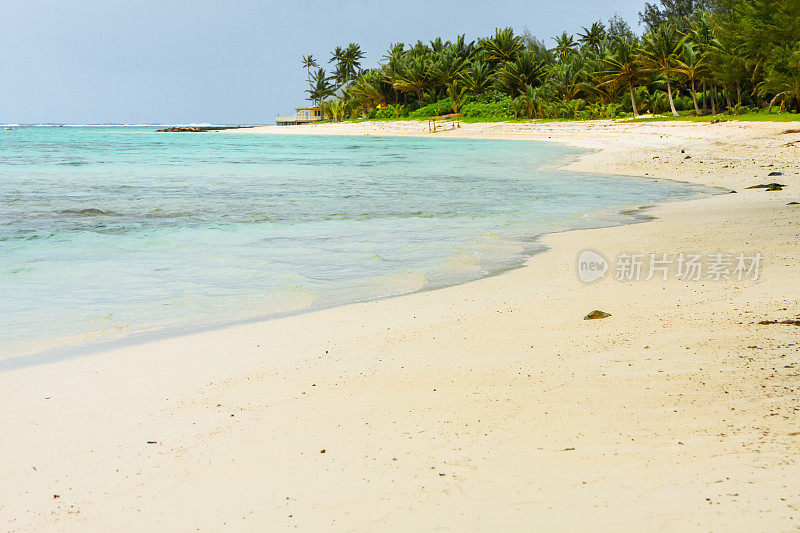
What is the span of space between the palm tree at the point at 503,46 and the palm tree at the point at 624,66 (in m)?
22.1

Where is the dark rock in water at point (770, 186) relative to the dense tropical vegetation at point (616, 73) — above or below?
below

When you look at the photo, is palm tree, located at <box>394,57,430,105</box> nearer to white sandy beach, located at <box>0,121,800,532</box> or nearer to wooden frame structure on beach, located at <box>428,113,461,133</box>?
wooden frame structure on beach, located at <box>428,113,461,133</box>

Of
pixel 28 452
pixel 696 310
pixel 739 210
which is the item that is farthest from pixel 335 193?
pixel 28 452

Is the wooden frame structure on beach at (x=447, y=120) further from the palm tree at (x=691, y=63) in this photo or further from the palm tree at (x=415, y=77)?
the palm tree at (x=691, y=63)

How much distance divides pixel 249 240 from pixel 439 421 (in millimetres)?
7190

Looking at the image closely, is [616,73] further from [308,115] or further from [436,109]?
[308,115]

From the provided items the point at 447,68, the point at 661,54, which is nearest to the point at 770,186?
the point at 661,54

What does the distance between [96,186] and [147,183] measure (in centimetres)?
Answer: 148

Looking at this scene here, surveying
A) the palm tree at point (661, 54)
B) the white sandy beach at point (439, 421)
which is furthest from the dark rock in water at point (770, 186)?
the palm tree at point (661, 54)

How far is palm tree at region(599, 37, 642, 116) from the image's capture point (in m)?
42.5

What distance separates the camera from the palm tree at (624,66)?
4247 centimetres

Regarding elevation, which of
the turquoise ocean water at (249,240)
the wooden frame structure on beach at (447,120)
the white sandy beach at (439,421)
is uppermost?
the wooden frame structure on beach at (447,120)

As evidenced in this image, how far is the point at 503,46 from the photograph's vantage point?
66.1 m

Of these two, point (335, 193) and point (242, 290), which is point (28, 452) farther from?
point (335, 193)
